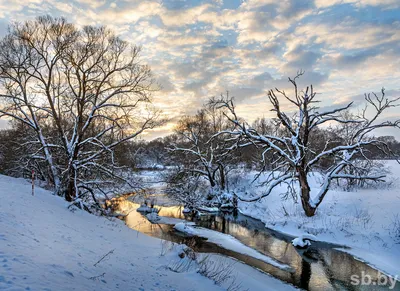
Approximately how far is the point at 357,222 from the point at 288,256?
5.17 metres

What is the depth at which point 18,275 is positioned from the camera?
157 inches

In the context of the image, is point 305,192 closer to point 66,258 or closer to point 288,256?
point 288,256

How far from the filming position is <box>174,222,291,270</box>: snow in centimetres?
1121

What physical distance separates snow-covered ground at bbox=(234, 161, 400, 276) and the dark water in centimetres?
83

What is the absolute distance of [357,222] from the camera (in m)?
14.0

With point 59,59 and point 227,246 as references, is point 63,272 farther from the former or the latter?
point 59,59

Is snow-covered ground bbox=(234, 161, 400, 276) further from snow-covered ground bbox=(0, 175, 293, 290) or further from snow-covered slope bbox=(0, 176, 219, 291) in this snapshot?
snow-covered slope bbox=(0, 176, 219, 291)

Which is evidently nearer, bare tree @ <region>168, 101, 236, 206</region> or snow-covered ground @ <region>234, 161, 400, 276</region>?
snow-covered ground @ <region>234, 161, 400, 276</region>

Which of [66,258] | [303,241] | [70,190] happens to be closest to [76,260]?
[66,258]

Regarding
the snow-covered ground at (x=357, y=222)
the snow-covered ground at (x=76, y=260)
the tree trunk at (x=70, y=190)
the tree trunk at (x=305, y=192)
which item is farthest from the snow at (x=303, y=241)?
the tree trunk at (x=70, y=190)

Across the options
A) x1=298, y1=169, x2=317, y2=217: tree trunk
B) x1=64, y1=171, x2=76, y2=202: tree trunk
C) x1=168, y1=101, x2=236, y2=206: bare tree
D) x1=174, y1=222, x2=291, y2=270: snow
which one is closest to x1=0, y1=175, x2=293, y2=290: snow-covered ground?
x1=174, y1=222, x2=291, y2=270: snow

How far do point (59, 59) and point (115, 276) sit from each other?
14.2 metres

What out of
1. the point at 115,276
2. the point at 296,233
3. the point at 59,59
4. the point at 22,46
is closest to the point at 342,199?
the point at 296,233

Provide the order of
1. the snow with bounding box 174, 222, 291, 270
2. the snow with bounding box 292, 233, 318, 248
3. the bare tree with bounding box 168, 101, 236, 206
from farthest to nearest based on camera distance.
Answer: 1. the bare tree with bounding box 168, 101, 236, 206
2. the snow with bounding box 292, 233, 318, 248
3. the snow with bounding box 174, 222, 291, 270
